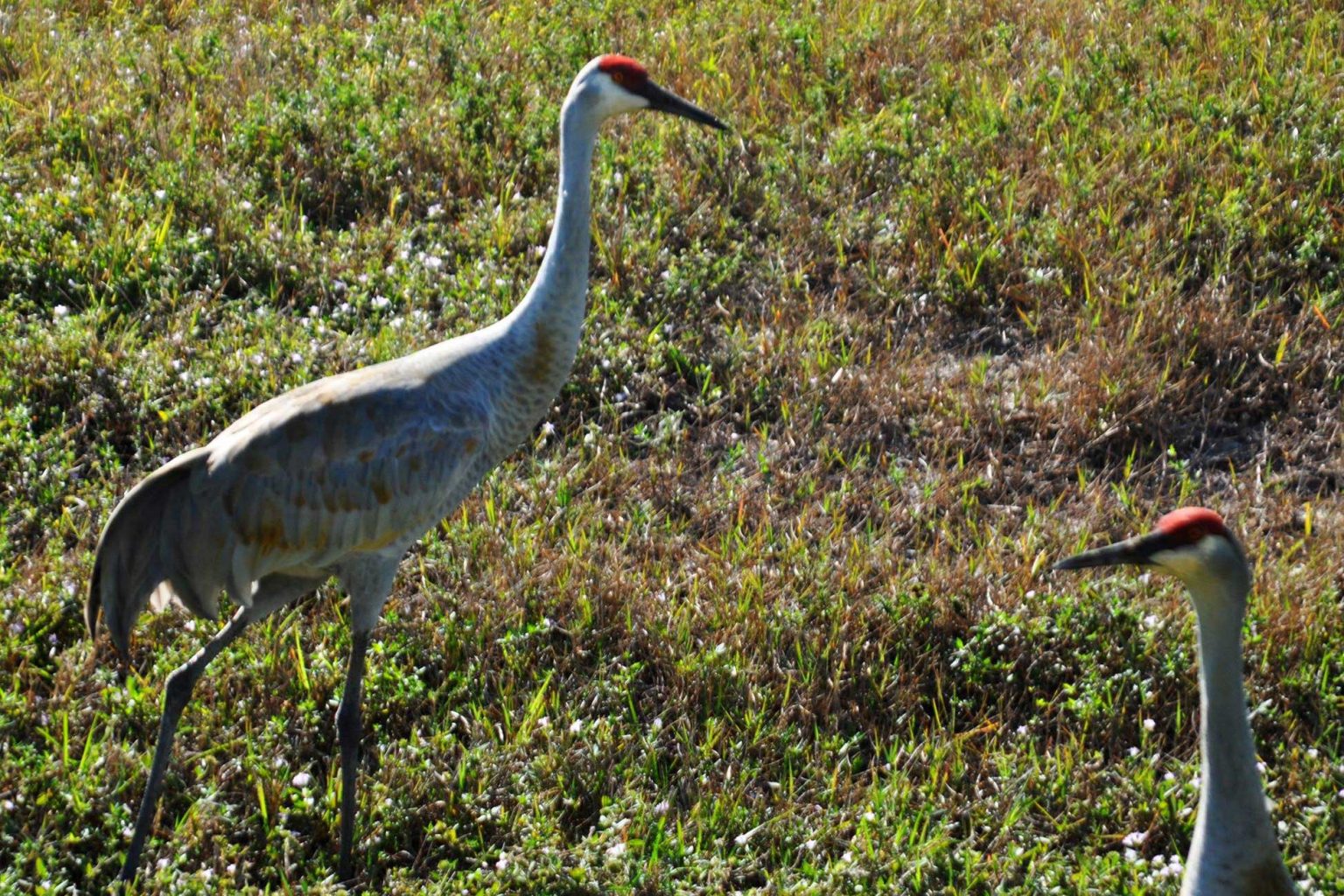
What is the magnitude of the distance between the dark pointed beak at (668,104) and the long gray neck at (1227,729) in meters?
1.92

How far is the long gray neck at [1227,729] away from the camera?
9.02 feet

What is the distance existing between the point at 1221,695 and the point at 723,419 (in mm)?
2516

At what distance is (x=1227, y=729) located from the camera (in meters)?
2.75

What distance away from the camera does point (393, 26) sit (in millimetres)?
7023

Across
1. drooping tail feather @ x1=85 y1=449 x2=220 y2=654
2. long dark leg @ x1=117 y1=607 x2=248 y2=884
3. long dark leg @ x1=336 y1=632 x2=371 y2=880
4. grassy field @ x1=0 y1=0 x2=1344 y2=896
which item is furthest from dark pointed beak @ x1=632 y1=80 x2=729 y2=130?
long dark leg @ x1=117 y1=607 x2=248 y2=884

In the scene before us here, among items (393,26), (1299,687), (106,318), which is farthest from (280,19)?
(1299,687)

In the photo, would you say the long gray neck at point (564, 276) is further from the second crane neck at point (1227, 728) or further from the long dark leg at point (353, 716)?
the second crane neck at point (1227, 728)

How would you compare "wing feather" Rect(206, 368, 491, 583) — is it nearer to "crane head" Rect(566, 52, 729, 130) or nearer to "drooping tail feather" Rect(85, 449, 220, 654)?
"drooping tail feather" Rect(85, 449, 220, 654)

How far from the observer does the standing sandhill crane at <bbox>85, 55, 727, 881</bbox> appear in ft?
11.7

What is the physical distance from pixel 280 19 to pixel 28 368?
2821 mm

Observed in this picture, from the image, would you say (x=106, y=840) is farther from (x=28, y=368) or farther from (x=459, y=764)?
(x=28, y=368)

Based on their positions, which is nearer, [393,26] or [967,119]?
[967,119]

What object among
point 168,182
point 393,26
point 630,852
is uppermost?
point 393,26

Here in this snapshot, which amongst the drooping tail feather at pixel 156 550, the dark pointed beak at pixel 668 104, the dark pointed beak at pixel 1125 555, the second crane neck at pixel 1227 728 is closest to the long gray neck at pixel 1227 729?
the second crane neck at pixel 1227 728
